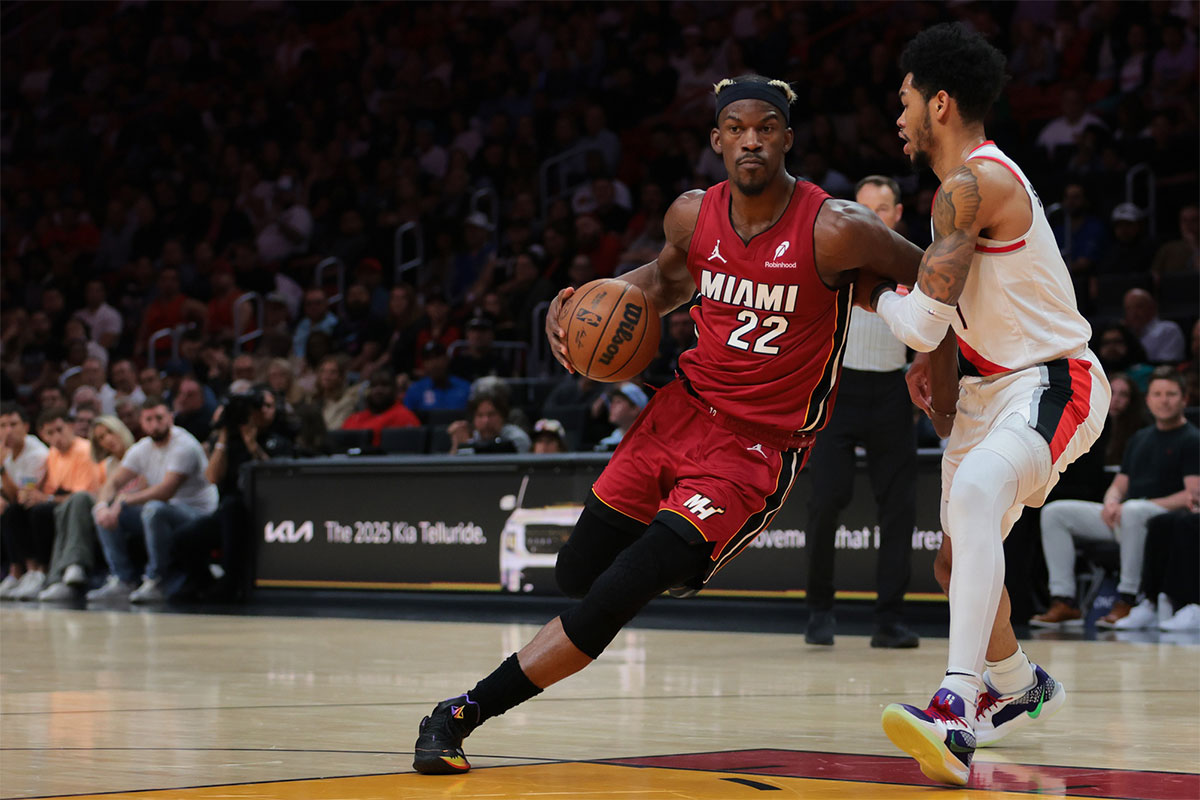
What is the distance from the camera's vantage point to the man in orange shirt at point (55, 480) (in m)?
13.4

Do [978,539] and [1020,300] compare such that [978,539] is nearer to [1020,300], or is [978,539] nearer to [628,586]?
[1020,300]

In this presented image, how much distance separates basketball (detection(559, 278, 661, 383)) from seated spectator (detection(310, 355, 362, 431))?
983cm

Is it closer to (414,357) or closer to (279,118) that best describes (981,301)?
(414,357)

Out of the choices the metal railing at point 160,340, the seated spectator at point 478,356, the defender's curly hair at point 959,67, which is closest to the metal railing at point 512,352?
A: the seated spectator at point 478,356

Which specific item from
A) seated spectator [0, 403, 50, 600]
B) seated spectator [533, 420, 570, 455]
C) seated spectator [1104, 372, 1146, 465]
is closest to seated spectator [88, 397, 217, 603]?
seated spectator [0, 403, 50, 600]

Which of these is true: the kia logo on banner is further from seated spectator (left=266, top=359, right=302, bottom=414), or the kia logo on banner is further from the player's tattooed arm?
the player's tattooed arm

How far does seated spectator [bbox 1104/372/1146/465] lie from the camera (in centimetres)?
979

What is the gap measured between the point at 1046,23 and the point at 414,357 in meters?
6.74

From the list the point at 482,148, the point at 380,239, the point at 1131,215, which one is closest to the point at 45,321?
the point at 380,239

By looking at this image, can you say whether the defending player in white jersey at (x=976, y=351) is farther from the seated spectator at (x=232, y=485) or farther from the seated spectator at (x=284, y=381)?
the seated spectator at (x=284, y=381)

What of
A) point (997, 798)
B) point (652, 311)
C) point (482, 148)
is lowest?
point (997, 798)

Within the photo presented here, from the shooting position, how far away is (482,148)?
18.1 m

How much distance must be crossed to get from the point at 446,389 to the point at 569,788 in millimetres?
10193

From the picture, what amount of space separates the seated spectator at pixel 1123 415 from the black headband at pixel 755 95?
19.5ft
